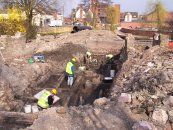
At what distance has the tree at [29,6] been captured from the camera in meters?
27.1

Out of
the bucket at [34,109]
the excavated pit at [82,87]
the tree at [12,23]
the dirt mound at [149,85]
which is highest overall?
the tree at [12,23]

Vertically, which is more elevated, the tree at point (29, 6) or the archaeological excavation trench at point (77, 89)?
the tree at point (29, 6)

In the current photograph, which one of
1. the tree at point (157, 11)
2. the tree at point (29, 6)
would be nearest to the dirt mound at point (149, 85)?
the tree at point (29, 6)

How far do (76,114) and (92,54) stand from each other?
14.3 metres

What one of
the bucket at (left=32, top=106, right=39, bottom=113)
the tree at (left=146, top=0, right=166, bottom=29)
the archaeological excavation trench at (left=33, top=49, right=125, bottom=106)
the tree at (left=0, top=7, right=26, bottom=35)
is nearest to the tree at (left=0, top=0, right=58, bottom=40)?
the tree at (left=0, top=7, right=26, bottom=35)

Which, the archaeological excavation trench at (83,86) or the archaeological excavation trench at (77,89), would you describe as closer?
the archaeological excavation trench at (77,89)

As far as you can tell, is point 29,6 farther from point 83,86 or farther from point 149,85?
point 149,85

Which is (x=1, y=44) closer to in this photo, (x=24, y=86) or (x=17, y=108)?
(x=24, y=86)

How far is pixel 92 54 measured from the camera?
23.0 m

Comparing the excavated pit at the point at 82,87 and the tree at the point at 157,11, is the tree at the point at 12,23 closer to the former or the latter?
the excavated pit at the point at 82,87

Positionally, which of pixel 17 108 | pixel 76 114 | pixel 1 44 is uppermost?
pixel 1 44

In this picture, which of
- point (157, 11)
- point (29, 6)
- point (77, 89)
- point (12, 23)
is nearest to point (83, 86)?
point (77, 89)

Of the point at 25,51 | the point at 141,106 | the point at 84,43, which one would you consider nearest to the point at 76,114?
the point at 141,106

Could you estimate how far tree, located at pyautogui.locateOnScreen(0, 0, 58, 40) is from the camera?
2711 cm
